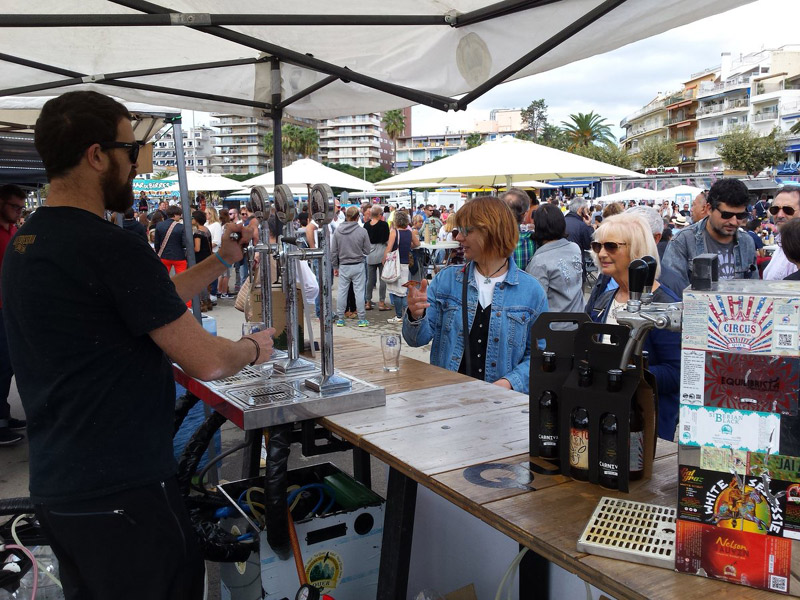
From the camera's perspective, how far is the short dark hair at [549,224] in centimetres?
533

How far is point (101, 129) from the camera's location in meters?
1.74

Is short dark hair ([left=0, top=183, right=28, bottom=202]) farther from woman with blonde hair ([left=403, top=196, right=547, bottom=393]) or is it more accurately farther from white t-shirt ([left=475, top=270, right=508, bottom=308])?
white t-shirt ([left=475, top=270, right=508, bottom=308])

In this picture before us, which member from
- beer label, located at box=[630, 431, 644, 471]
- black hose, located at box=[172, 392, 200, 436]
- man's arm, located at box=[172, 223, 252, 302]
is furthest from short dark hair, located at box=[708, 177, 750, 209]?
black hose, located at box=[172, 392, 200, 436]

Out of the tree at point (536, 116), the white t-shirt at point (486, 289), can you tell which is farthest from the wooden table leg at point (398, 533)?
the tree at point (536, 116)

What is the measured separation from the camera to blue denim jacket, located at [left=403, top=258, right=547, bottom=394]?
316cm

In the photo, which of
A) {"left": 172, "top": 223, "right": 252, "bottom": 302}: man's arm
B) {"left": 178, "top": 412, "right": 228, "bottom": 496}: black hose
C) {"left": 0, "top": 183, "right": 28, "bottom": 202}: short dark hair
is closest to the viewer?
{"left": 172, "top": 223, "right": 252, "bottom": 302}: man's arm

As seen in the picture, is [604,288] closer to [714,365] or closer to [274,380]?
[274,380]

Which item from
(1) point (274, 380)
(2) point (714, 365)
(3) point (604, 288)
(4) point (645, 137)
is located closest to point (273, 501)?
(1) point (274, 380)

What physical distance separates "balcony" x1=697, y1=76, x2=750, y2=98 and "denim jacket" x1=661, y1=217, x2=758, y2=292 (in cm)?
8805

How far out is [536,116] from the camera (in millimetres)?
115938

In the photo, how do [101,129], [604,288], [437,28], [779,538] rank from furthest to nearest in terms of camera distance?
[604,288]
[437,28]
[101,129]
[779,538]

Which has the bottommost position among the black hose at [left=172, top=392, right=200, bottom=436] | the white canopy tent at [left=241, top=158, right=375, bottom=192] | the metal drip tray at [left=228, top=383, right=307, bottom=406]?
the black hose at [left=172, top=392, right=200, bottom=436]

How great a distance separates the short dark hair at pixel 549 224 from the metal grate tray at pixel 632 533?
3969 mm

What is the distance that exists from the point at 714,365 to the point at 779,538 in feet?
1.10
